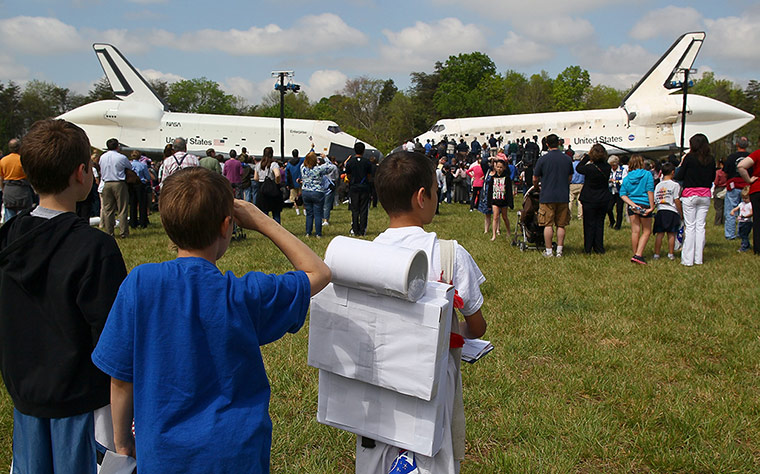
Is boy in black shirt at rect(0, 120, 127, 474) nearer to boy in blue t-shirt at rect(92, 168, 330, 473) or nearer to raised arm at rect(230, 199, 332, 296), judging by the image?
boy in blue t-shirt at rect(92, 168, 330, 473)

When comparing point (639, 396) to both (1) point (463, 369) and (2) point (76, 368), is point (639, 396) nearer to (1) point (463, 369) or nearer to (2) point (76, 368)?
(1) point (463, 369)

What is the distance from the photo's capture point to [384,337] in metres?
1.73

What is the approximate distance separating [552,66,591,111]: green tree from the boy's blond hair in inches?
3102

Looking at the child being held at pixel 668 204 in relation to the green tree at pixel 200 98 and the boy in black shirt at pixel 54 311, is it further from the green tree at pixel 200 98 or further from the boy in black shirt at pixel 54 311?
the green tree at pixel 200 98

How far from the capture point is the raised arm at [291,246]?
5.38ft

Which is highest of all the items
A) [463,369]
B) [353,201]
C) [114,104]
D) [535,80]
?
[535,80]

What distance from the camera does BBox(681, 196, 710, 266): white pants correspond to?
28.4ft

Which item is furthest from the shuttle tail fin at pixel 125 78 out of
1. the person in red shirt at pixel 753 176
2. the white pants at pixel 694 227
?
the person in red shirt at pixel 753 176

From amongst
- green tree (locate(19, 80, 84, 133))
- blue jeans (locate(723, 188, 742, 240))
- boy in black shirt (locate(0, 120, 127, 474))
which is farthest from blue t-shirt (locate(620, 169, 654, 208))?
green tree (locate(19, 80, 84, 133))

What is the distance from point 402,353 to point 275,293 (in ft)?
1.52

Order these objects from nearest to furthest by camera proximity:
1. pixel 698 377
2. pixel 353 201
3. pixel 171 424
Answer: pixel 171 424 < pixel 698 377 < pixel 353 201

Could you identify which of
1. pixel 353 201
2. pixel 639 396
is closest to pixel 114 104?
pixel 353 201

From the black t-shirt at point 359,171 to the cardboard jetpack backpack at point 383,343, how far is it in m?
9.54

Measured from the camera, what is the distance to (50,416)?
1.79 meters
